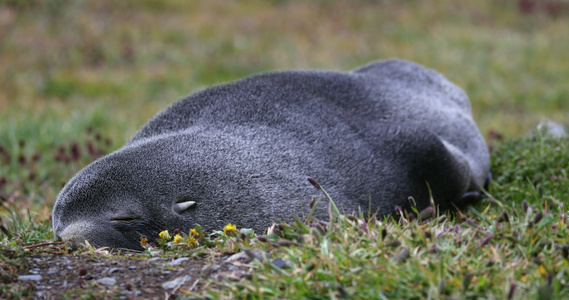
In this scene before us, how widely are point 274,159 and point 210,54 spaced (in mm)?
9846

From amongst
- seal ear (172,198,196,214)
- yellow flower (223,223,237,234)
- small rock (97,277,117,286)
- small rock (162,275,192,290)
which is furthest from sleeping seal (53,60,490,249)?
small rock (162,275,192,290)

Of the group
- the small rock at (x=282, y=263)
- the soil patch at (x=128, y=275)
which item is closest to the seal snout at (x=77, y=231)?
the soil patch at (x=128, y=275)

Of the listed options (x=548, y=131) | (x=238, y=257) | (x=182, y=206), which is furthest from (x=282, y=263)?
(x=548, y=131)

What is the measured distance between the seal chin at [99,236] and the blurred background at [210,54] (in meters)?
3.32

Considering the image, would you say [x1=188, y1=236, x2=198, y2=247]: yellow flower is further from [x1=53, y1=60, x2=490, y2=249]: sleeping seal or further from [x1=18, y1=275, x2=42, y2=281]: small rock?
[x1=18, y1=275, x2=42, y2=281]: small rock

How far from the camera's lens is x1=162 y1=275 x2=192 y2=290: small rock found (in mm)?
2822

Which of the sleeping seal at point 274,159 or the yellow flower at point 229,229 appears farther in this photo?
the sleeping seal at point 274,159

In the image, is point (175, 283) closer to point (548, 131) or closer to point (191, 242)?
point (191, 242)

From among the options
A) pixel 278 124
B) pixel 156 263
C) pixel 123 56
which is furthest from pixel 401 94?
pixel 123 56

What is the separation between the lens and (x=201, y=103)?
16.7 feet

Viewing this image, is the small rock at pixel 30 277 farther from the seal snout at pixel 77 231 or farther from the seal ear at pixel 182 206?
the seal ear at pixel 182 206

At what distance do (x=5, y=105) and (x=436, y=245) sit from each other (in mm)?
9522

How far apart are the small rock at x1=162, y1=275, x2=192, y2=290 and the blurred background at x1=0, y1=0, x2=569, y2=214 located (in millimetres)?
4450

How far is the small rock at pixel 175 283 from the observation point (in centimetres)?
282
